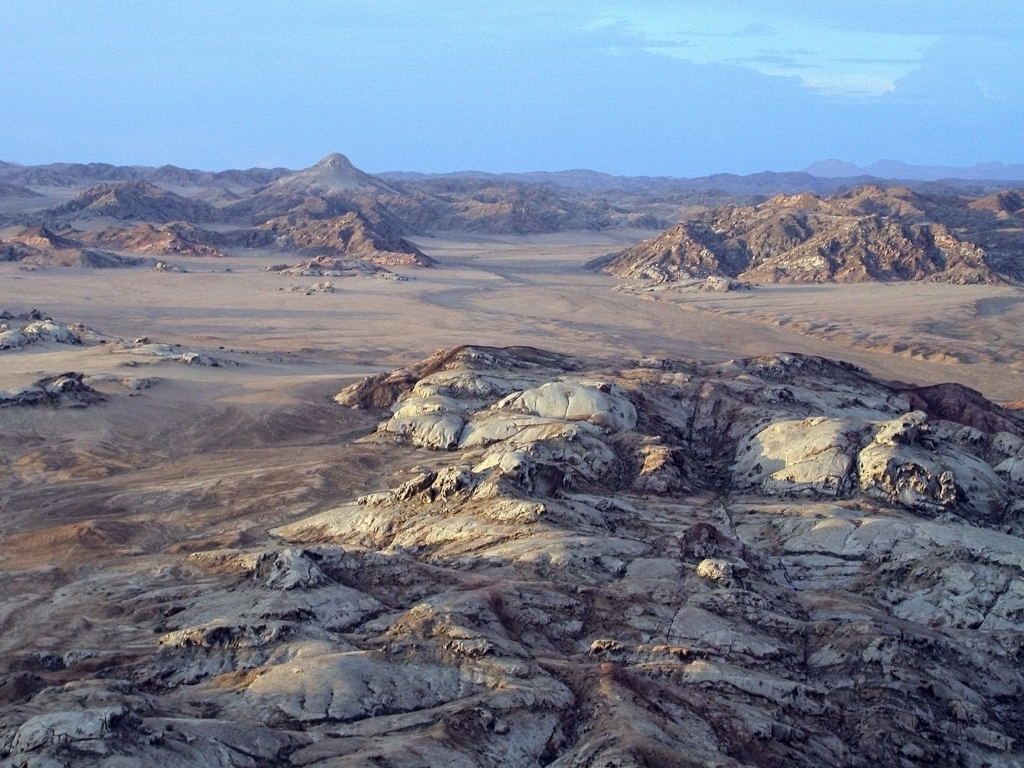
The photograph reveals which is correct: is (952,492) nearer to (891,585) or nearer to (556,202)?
(891,585)

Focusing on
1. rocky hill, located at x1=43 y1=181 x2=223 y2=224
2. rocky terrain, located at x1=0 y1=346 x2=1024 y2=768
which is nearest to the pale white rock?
rocky terrain, located at x1=0 y1=346 x2=1024 y2=768

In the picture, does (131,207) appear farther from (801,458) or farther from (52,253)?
(801,458)

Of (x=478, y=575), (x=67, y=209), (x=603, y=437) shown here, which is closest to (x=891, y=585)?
(x=478, y=575)

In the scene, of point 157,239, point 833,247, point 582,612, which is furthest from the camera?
point 157,239

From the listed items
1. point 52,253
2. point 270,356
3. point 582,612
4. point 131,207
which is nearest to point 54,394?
point 270,356

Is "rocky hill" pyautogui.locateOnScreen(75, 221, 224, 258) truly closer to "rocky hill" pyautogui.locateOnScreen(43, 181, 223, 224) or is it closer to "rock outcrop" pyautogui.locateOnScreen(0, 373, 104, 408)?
"rocky hill" pyautogui.locateOnScreen(43, 181, 223, 224)

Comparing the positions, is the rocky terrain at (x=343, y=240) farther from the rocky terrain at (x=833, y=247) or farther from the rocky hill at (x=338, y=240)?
the rocky terrain at (x=833, y=247)
